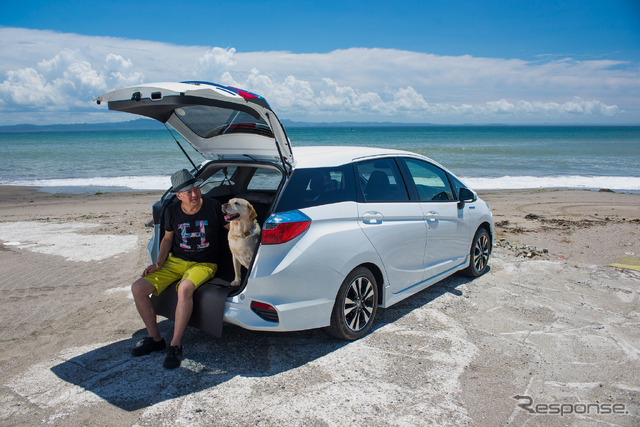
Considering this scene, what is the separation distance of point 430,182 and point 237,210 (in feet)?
7.73

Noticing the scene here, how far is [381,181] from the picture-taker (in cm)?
446

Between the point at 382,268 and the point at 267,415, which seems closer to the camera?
the point at 267,415

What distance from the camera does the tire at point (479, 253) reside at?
584 cm

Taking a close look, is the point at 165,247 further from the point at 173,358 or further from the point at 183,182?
the point at 173,358

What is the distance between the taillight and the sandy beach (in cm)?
107

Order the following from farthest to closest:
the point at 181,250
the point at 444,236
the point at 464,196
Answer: the point at 464,196, the point at 444,236, the point at 181,250

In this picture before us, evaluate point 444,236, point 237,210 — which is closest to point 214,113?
point 237,210

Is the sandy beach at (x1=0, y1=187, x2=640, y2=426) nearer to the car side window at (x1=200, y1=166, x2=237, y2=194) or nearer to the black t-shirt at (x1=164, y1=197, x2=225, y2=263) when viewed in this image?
the black t-shirt at (x1=164, y1=197, x2=225, y2=263)

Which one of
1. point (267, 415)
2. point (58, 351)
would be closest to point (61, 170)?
point (58, 351)

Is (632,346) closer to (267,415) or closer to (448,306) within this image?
(448,306)

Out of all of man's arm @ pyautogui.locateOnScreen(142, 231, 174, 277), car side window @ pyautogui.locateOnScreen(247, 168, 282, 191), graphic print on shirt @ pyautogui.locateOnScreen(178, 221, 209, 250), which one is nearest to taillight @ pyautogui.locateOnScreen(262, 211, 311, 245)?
graphic print on shirt @ pyautogui.locateOnScreen(178, 221, 209, 250)

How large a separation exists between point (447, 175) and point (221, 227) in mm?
2726

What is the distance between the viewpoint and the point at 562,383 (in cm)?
350

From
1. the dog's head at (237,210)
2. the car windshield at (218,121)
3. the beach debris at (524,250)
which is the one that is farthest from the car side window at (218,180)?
the beach debris at (524,250)
